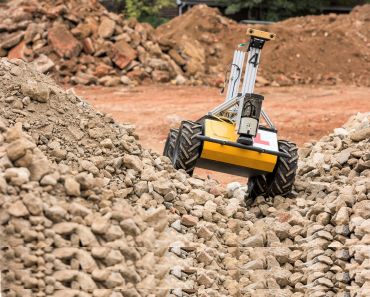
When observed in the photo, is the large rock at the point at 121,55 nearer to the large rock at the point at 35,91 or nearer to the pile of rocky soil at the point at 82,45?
the pile of rocky soil at the point at 82,45

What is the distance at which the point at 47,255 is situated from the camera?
5660 mm

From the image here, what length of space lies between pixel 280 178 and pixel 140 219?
2.93m

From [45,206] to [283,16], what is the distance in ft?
88.7

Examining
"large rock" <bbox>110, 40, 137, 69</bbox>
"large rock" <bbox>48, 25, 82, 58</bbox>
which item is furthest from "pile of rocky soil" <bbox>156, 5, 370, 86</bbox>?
"large rock" <bbox>48, 25, 82, 58</bbox>

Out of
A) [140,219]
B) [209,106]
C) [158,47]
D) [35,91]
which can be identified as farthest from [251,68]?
[158,47]

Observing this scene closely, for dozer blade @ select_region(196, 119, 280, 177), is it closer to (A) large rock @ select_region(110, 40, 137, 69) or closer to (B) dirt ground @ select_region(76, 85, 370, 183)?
(B) dirt ground @ select_region(76, 85, 370, 183)

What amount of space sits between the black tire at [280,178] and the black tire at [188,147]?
0.91m

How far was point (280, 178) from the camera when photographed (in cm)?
925

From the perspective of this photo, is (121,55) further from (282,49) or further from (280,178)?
(280,178)

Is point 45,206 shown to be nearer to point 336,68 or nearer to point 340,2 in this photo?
point 336,68

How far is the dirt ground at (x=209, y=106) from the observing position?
53.2 ft

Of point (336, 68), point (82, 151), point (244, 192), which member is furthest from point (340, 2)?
point (82, 151)

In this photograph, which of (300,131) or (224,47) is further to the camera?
(224,47)

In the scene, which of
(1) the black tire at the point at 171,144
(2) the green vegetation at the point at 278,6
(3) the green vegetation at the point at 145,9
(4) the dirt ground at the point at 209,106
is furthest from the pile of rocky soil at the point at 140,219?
(2) the green vegetation at the point at 278,6
